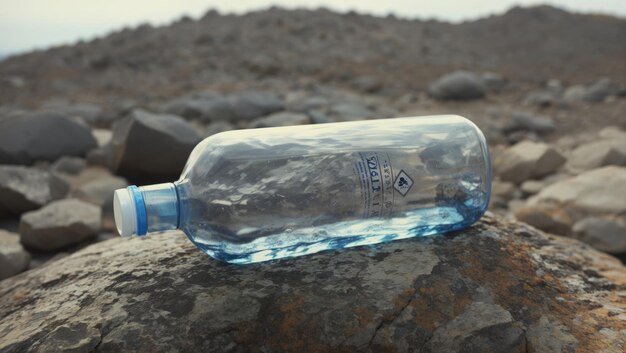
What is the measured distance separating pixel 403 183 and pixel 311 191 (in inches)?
10.4

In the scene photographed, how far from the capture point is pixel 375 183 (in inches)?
62.8

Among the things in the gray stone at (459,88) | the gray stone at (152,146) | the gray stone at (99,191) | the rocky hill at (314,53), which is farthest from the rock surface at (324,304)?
the rocky hill at (314,53)

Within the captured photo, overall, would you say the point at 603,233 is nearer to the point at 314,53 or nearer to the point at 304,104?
the point at 304,104

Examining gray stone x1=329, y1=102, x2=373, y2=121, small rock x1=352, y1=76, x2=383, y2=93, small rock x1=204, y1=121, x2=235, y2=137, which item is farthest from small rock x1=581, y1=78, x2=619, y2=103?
small rock x1=204, y1=121, x2=235, y2=137

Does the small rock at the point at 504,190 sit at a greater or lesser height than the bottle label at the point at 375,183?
lesser

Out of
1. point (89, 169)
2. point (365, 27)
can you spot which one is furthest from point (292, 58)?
point (89, 169)

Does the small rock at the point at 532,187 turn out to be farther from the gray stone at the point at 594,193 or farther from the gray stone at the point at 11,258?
the gray stone at the point at 11,258

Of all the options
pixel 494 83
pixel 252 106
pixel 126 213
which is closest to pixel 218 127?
pixel 252 106

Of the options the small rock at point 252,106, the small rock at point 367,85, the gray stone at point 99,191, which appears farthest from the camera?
the small rock at point 367,85

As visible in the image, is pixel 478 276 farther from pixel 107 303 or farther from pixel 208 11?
pixel 208 11

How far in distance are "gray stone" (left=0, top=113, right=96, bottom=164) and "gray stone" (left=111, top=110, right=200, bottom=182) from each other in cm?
79

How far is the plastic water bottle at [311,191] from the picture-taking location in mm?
1537

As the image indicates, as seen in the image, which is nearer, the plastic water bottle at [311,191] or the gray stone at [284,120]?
the plastic water bottle at [311,191]

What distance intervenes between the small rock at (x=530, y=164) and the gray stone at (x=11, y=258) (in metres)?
3.30
